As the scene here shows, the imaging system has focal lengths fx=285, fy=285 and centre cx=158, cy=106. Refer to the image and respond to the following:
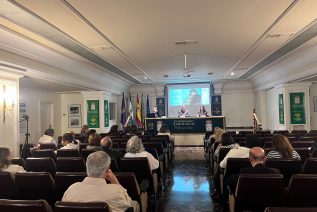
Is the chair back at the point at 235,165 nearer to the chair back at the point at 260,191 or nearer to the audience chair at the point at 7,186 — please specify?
the chair back at the point at 260,191

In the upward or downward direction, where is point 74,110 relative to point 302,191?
upward

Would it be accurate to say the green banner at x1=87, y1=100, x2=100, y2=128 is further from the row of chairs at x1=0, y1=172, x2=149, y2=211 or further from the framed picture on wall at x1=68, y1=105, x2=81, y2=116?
the row of chairs at x1=0, y1=172, x2=149, y2=211

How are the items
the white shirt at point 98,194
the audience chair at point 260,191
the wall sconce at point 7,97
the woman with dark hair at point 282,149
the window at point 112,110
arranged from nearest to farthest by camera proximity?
the white shirt at point 98,194
the audience chair at point 260,191
the woman with dark hair at point 282,149
the wall sconce at point 7,97
the window at point 112,110

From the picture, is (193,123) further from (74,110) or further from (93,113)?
(74,110)

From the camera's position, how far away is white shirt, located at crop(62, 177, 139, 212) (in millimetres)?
2148

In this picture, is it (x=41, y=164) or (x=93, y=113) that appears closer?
(x=41, y=164)

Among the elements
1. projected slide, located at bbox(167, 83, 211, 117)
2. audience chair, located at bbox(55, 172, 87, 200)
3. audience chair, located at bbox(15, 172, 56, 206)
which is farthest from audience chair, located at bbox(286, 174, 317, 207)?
projected slide, located at bbox(167, 83, 211, 117)

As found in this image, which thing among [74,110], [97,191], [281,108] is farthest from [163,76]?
[97,191]

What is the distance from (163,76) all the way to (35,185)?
10859mm

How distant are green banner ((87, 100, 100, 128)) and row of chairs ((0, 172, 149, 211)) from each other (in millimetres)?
9614

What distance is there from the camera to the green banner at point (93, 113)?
41.5 feet

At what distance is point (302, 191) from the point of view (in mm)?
2518

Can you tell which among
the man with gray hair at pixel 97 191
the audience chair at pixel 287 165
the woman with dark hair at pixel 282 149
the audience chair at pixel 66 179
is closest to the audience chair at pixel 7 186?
the audience chair at pixel 66 179

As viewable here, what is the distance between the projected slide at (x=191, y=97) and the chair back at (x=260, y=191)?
13069mm
